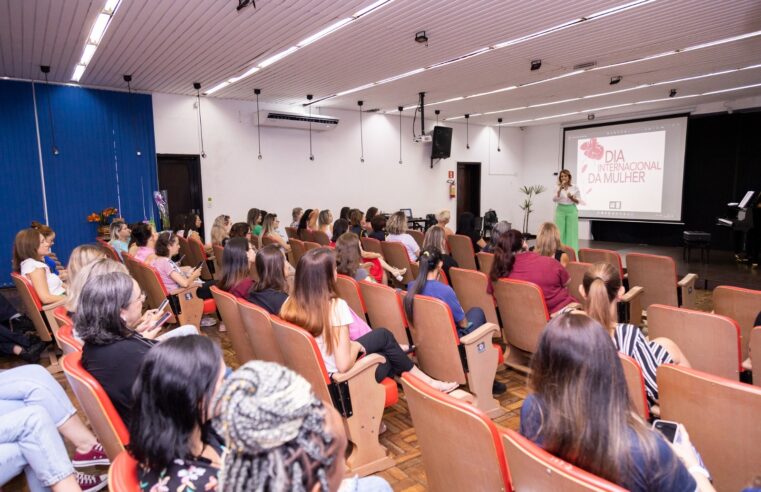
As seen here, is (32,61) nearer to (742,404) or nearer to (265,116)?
(265,116)

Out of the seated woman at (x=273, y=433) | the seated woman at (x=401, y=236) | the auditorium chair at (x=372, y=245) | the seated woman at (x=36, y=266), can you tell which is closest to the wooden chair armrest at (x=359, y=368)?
the seated woman at (x=273, y=433)

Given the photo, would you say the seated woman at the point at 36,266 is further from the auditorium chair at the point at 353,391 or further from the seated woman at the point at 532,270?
the seated woman at the point at 532,270

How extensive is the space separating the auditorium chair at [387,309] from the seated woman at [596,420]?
1.90 meters

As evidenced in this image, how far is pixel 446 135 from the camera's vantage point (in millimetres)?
12508

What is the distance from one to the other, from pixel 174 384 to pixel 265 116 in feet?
30.4

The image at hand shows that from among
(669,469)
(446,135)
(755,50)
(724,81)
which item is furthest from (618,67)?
(669,469)

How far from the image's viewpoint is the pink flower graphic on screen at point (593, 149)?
488 inches

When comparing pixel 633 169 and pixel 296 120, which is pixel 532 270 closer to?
pixel 296 120

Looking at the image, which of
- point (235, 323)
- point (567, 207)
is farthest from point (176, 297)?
point (567, 207)

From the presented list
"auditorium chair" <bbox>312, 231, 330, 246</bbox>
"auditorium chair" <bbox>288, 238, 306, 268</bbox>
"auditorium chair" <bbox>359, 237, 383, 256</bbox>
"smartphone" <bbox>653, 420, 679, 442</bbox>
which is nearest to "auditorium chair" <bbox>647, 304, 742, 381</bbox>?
"smartphone" <bbox>653, 420, 679, 442</bbox>

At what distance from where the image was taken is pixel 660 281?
4.37 meters

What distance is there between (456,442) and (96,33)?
20.2ft

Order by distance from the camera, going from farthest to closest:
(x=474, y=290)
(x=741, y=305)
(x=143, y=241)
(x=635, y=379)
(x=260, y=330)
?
1. (x=143, y=241)
2. (x=474, y=290)
3. (x=741, y=305)
4. (x=260, y=330)
5. (x=635, y=379)

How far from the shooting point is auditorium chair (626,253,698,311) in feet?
13.9
